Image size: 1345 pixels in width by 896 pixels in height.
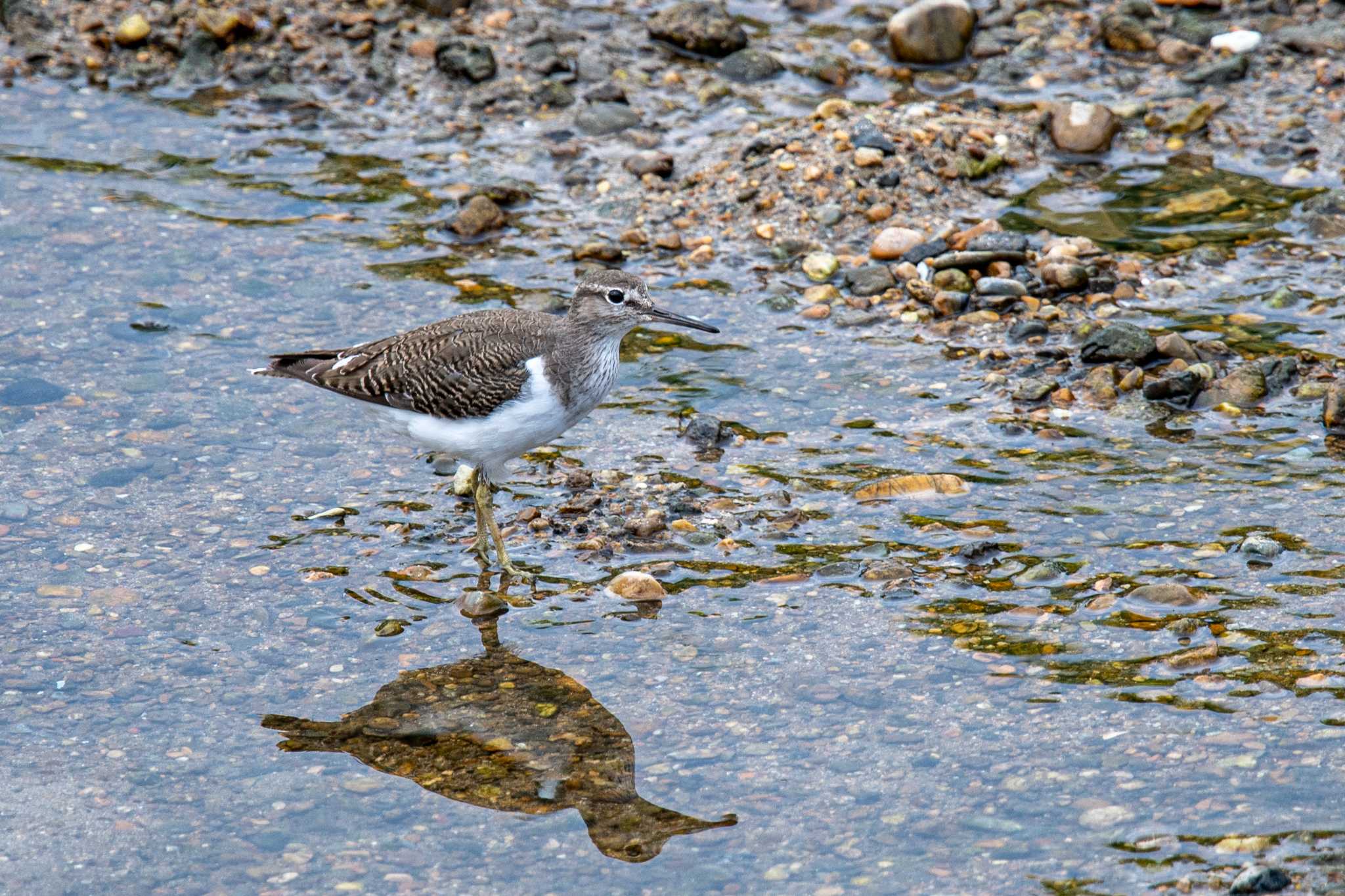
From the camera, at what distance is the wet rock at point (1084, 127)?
1221 cm

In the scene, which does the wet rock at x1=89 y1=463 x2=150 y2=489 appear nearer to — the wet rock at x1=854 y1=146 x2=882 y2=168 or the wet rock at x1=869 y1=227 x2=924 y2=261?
the wet rock at x1=869 y1=227 x2=924 y2=261

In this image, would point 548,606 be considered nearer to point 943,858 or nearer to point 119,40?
point 943,858

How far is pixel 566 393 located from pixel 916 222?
13.7 ft

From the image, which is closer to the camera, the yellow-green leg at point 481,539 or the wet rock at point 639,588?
the wet rock at point 639,588

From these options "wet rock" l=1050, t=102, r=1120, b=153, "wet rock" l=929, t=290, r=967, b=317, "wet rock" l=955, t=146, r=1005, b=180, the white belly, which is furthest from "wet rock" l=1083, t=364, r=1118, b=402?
the white belly

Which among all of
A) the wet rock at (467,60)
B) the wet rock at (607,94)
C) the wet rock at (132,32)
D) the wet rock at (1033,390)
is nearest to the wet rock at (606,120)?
the wet rock at (607,94)

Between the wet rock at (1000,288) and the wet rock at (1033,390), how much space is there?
1008 mm

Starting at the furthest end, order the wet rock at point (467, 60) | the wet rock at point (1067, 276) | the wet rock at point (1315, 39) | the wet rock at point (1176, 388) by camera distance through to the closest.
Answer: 1. the wet rock at point (467, 60)
2. the wet rock at point (1315, 39)
3. the wet rock at point (1067, 276)
4. the wet rock at point (1176, 388)

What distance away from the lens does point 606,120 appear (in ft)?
42.4

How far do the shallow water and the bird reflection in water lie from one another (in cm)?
2

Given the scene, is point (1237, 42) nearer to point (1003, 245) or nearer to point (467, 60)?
point (1003, 245)

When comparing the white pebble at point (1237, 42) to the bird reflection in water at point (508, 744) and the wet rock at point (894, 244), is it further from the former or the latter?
the bird reflection in water at point (508, 744)

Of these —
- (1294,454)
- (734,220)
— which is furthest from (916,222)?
(1294,454)

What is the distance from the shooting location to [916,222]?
1153 centimetres
